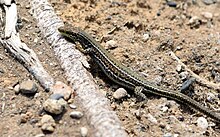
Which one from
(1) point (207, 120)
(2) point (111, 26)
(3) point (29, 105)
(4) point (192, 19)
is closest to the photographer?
(3) point (29, 105)

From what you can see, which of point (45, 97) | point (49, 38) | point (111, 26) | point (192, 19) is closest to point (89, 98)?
point (45, 97)

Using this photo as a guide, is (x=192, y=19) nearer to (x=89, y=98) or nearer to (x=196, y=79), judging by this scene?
(x=196, y=79)

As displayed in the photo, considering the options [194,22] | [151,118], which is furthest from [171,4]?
[151,118]

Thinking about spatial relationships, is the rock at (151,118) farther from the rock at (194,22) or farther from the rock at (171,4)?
the rock at (171,4)

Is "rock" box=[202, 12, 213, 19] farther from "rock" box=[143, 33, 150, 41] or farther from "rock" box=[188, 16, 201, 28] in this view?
"rock" box=[143, 33, 150, 41]

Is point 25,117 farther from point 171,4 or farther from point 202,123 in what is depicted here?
point 171,4

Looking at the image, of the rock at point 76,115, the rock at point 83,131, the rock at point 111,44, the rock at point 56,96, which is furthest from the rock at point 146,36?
the rock at point 83,131
